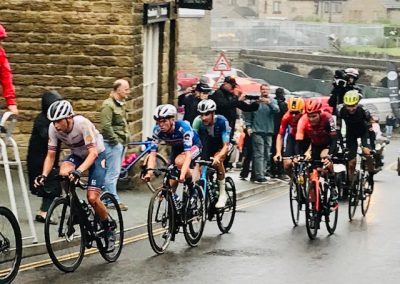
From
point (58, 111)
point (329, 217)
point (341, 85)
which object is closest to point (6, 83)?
point (58, 111)

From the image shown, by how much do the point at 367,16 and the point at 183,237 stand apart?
118 meters

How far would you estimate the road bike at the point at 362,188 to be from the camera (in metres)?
16.7

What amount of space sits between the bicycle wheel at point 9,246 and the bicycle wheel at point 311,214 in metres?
4.82

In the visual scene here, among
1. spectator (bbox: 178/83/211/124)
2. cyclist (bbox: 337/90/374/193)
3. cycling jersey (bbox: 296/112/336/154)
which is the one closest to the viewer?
cycling jersey (bbox: 296/112/336/154)

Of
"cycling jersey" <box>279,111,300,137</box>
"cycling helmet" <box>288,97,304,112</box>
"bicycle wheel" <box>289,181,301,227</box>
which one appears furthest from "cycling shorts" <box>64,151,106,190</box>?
"cycling helmet" <box>288,97,304,112</box>

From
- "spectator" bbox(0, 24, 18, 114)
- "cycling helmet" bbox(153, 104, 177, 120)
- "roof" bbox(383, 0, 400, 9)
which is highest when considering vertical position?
"spectator" bbox(0, 24, 18, 114)

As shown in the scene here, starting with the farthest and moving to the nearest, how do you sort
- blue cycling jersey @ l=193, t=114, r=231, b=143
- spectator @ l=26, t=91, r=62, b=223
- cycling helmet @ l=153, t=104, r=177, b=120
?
blue cycling jersey @ l=193, t=114, r=231, b=143
spectator @ l=26, t=91, r=62, b=223
cycling helmet @ l=153, t=104, r=177, b=120

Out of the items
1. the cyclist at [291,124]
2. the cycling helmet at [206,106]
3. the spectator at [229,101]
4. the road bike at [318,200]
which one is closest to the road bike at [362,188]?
the cyclist at [291,124]

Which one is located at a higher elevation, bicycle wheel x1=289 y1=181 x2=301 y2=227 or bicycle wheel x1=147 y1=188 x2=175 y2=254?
bicycle wheel x1=147 y1=188 x2=175 y2=254

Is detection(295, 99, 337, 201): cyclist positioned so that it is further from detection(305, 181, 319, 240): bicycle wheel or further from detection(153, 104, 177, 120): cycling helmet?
detection(153, 104, 177, 120): cycling helmet

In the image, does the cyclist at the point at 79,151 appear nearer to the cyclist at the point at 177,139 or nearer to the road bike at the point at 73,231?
the road bike at the point at 73,231

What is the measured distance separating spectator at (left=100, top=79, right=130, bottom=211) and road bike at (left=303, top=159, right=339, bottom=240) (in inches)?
112

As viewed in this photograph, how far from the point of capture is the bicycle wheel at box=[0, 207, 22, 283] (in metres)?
10.2

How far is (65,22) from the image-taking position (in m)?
18.5
